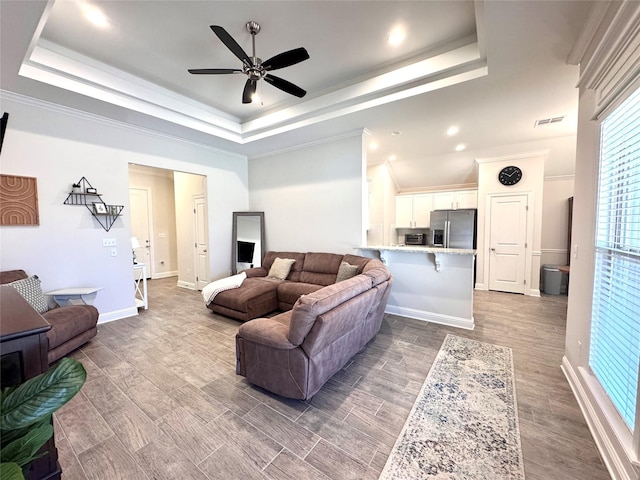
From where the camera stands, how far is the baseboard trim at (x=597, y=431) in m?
1.46

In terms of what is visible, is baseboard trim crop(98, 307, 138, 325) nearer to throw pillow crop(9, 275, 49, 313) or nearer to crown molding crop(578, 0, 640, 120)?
throw pillow crop(9, 275, 49, 313)

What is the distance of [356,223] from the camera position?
445 cm

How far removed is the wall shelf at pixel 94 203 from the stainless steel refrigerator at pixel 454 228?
246 inches

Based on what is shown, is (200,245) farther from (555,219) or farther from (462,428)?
(555,219)

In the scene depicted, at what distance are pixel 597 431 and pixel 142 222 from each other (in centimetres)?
814

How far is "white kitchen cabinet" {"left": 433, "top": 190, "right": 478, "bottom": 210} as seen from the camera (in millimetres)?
6020

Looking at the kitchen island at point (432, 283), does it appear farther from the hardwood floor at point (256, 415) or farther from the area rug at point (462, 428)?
the area rug at point (462, 428)

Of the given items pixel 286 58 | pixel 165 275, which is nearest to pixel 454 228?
pixel 286 58

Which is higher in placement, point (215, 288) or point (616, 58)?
point (616, 58)

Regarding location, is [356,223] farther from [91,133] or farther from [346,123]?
[91,133]

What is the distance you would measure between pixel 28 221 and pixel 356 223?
4.41 metres

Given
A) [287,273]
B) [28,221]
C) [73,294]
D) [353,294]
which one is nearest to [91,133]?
[28,221]

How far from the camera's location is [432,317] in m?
3.81

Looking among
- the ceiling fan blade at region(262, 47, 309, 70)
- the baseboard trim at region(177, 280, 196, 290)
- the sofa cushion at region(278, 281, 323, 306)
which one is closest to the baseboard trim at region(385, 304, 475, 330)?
the sofa cushion at region(278, 281, 323, 306)
